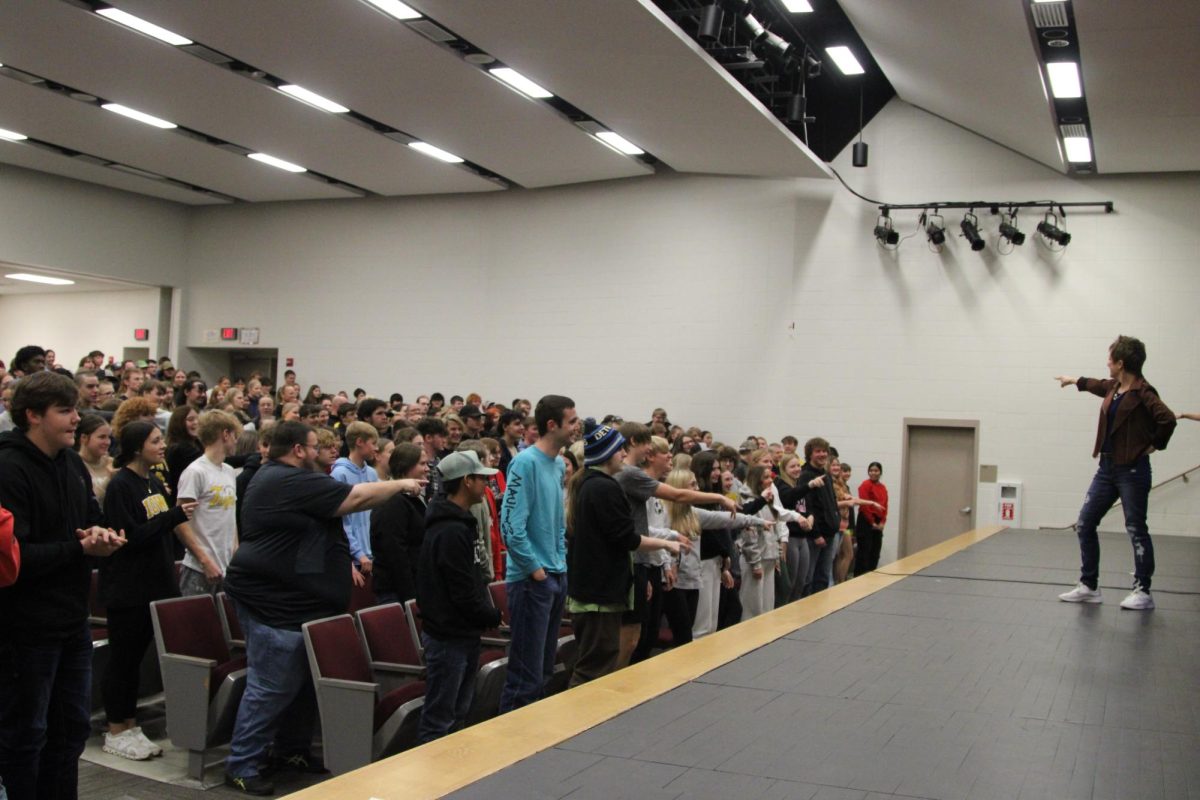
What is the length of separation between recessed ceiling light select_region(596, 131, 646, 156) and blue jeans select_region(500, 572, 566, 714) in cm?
867

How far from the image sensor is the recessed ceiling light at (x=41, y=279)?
686 inches

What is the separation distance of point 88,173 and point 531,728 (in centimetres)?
1457

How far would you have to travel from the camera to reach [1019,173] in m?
13.3

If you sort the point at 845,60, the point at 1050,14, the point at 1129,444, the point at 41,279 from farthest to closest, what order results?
the point at 41,279 < the point at 845,60 < the point at 1050,14 < the point at 1129,444

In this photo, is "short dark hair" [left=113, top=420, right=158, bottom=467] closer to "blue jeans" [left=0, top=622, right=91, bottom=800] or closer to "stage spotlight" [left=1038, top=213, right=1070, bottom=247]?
"blue jeans" [left=0, top=622, right=91, bottom=800]

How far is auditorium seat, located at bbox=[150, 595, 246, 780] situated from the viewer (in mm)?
4836

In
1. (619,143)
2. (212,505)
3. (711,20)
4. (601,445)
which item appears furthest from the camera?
(619,143)

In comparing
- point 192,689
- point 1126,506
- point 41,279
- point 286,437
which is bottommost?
point 192,689

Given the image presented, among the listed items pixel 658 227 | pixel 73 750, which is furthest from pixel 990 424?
pixel 73 750

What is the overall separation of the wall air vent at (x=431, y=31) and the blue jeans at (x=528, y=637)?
6.16 metres

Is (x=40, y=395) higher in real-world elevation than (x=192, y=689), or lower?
higher

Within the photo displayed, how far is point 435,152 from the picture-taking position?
13.8 meters

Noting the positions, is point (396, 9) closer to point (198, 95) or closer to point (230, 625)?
point (198, 95)

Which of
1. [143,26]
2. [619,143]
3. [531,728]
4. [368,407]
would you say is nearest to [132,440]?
[531,728]
